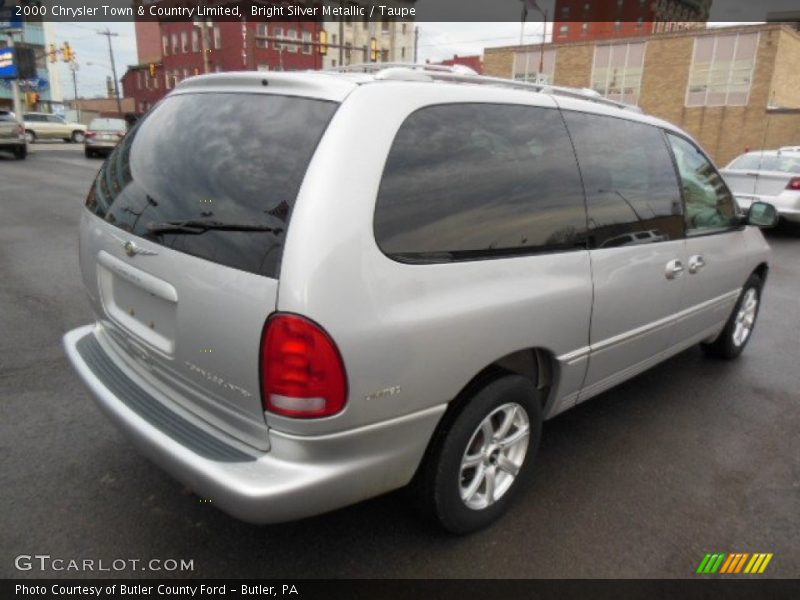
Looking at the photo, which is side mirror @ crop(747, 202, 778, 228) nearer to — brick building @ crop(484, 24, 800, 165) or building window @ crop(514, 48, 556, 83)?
brick building @ crop(484, 24, 800, 165)

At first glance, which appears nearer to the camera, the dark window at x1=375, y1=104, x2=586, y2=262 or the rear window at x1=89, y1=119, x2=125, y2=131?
the dark window at x1=375, y1=104, x2=586, y2=262

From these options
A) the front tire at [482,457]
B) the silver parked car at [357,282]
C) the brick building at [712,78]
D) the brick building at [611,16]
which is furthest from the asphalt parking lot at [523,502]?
the brick building at [611,16]

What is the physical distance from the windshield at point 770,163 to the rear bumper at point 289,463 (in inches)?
411

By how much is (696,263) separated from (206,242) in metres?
2.69

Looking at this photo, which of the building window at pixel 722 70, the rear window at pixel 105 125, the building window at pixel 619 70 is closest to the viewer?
the rear window at pixel 105 125

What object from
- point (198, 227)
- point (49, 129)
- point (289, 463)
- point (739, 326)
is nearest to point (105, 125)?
point (49, 129)

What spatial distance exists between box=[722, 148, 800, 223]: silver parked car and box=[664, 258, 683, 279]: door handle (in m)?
7.40

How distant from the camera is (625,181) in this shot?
2.86m

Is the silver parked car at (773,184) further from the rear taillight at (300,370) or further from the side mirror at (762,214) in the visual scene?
the rear taillight at (300,370)

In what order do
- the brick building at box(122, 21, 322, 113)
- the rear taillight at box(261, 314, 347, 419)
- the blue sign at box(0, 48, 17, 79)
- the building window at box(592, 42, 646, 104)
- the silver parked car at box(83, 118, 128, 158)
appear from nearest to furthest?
the rear taillight at box(261, 314, 347, 419) → the silver parked car at box(83, 118, 128, 158) → the blue sign at box(0, 48, 17, 79) → the building window at box(592, 42, 646, 104) → the brick building at box(122, 21, 322, 113)

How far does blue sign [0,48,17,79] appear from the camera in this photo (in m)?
29.9

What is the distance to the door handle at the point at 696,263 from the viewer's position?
3250 millimetres

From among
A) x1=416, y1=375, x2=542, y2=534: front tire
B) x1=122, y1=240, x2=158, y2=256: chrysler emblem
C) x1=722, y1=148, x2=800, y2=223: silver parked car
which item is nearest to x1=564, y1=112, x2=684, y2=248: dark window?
x1=416, y1=375, x2=542, y2=534: front tire

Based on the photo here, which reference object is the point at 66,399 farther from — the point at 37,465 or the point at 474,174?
the point at 474,174
